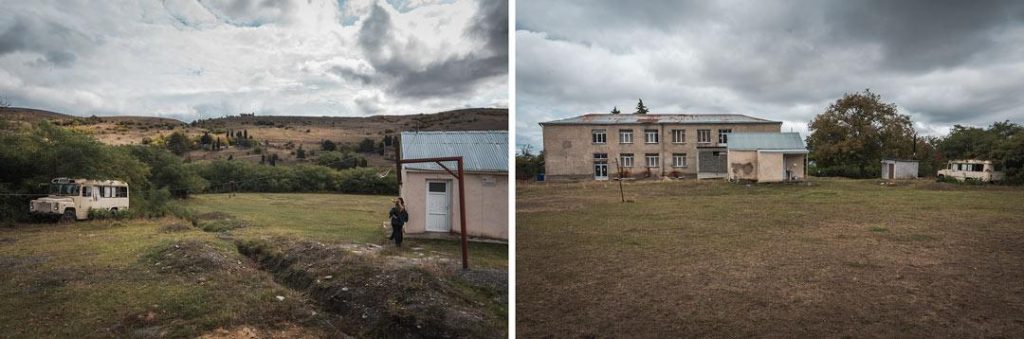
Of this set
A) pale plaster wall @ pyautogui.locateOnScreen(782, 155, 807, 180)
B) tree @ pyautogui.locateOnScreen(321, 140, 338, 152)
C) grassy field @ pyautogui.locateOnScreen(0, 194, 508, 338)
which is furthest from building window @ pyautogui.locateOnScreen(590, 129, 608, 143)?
tree @ pyautogui.locateOnScreen(321, 140, 338, 152)

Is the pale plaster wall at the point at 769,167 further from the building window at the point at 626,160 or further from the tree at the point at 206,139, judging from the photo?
the tree at the point at 206,139

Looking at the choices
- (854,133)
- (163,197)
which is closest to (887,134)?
(854,133)

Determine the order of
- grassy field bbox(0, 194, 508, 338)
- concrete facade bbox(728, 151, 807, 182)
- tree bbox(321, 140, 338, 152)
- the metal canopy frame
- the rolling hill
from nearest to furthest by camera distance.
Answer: grassy field bbox(0, 194, 508, 338) → the rolling hill → tree bbox(321, 140, 338, 152) → the metal canopy frame → concrete facade bbox(728, 151, 807, 182)

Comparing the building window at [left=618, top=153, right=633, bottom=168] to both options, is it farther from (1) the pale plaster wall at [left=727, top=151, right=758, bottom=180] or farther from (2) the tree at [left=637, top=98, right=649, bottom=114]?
(1) the pale plaster wall at [left=727, top=151, right=758, bottom=180]

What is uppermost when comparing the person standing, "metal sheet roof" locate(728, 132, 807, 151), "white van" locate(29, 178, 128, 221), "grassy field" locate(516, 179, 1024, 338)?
"metal sheet roof" locate(728, 132, 807, 151)

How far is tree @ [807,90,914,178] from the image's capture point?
3.77 m

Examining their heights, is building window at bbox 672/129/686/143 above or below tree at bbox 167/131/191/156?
above

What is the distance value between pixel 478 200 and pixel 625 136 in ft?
10.1

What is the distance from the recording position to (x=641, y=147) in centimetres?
593

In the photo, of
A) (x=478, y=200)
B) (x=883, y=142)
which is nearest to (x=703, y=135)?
(x=883, y=142)

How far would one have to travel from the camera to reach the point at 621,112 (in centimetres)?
500

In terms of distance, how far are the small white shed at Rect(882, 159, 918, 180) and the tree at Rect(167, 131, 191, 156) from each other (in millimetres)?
4801

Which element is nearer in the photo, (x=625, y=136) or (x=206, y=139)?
(x=206, y=139)

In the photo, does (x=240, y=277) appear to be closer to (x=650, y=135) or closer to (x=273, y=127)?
(x=273, y=127)
